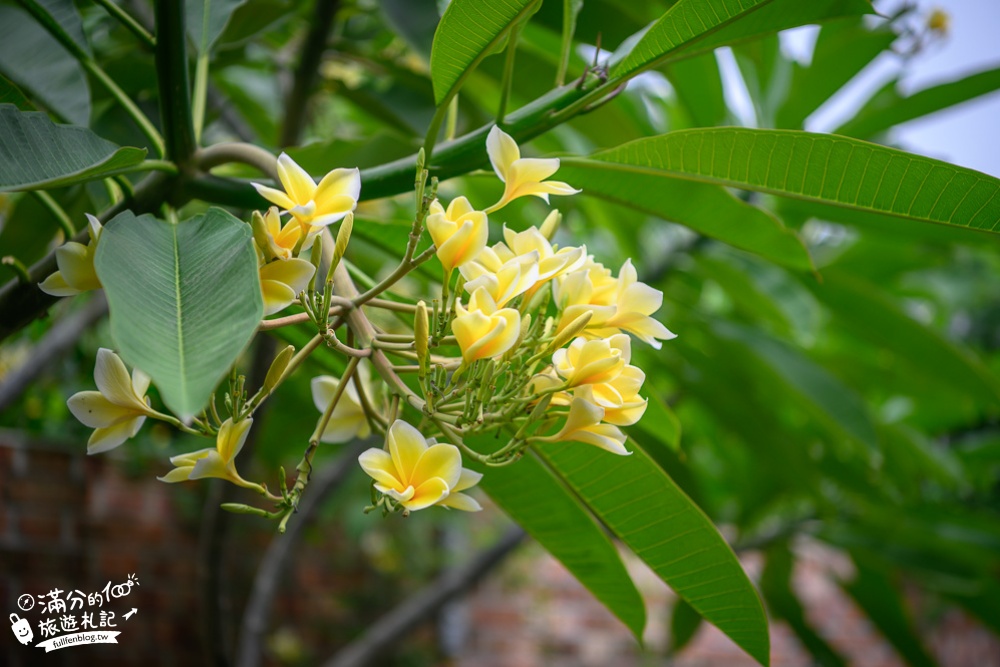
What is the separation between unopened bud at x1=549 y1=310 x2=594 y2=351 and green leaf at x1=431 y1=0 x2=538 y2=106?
0.58 feet

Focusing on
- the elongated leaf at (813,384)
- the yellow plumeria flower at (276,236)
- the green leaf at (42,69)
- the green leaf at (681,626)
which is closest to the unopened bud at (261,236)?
the yellow plumeria flower at (276,236)

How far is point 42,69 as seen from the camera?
24.6 inches

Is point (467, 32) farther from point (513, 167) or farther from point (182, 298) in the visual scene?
point (182, 298)

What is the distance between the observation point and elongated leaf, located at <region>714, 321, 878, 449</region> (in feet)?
3.32

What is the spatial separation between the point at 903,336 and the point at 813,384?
14 centimetres

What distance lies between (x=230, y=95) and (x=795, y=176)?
1.00 m

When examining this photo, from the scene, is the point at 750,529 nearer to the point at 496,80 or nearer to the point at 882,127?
the point at 882,127

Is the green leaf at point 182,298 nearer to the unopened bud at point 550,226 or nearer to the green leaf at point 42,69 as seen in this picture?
the unopened bud at point 550,226

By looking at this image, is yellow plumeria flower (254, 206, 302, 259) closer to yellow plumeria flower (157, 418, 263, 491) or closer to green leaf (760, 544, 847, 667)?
yellow plumeria flower (157, 418, 263, 491)

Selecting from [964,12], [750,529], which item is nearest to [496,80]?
[750,529]

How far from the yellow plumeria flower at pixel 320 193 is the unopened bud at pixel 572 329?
110 millimetres

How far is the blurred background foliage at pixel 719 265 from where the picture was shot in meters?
0.77

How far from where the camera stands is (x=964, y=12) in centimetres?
166

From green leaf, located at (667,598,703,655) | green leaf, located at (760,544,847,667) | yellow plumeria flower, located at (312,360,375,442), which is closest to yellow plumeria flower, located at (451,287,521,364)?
yellow plumeria flower, located at (312,360,375,442)
